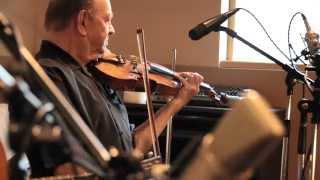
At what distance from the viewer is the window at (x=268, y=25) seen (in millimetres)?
3254

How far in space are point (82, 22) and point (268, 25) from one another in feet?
6.32

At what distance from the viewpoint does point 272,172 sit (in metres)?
2.90

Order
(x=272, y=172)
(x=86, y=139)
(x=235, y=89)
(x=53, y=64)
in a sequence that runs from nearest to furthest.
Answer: (x=86, y=139) → (x=53, y=64) → (x=272, y=172) → (x=235, y=89)

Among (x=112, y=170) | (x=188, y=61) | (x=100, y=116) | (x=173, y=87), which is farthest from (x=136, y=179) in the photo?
(x=188, y=61)

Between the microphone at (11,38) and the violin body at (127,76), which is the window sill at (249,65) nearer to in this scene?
the violin body at (127,76)

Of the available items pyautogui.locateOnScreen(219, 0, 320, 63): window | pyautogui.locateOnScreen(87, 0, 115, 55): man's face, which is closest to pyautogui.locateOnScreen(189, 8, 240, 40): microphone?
pyautogui.locateOnScreen(87, 0, 115, 55): man's face

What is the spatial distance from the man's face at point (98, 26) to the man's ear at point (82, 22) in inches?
0.6

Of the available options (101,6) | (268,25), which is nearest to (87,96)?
(101,6)

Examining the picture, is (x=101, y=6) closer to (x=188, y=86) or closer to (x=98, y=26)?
(x=98, y=26)

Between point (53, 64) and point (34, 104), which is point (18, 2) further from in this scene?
point (34, 104)

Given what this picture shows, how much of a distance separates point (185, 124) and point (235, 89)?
0.39m

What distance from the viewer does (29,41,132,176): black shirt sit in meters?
1.47

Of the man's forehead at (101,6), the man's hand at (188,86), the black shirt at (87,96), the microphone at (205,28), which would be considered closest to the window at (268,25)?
the man's hand at (188,86)

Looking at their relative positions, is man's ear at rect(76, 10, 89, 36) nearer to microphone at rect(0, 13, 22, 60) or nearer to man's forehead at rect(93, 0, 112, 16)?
man's forehead at rect(93, 0, 112, 16)
